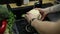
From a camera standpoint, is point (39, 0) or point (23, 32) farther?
point (39, 0)

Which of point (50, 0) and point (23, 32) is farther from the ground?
point (50, 0)

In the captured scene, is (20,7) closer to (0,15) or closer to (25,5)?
(25,5)

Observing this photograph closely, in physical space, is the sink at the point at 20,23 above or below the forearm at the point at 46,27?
below

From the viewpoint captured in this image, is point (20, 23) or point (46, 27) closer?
point (46, 27)

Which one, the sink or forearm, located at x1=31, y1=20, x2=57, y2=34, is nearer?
forearm, located at x1=31, y1=20, x2=57, y2=34

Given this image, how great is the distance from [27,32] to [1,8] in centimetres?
22

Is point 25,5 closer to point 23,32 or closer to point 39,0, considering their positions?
point 39,0

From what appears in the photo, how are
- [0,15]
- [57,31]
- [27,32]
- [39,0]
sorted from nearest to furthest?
1. [57,31]
2. [0,15]
3. [27,32]
4. [39,0]

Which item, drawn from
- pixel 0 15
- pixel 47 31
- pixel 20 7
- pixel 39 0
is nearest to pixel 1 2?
pixel 20 7

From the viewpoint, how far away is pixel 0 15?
784mm

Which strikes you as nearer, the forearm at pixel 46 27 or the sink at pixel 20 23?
the forearm at pixel 46 27

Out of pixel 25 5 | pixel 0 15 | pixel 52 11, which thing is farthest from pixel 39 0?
pixel 0 15

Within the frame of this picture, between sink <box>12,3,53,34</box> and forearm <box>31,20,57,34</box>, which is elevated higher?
forearm <box>31,20,57,34</box>

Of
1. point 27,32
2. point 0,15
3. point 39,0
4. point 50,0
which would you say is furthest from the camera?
point 50,0
